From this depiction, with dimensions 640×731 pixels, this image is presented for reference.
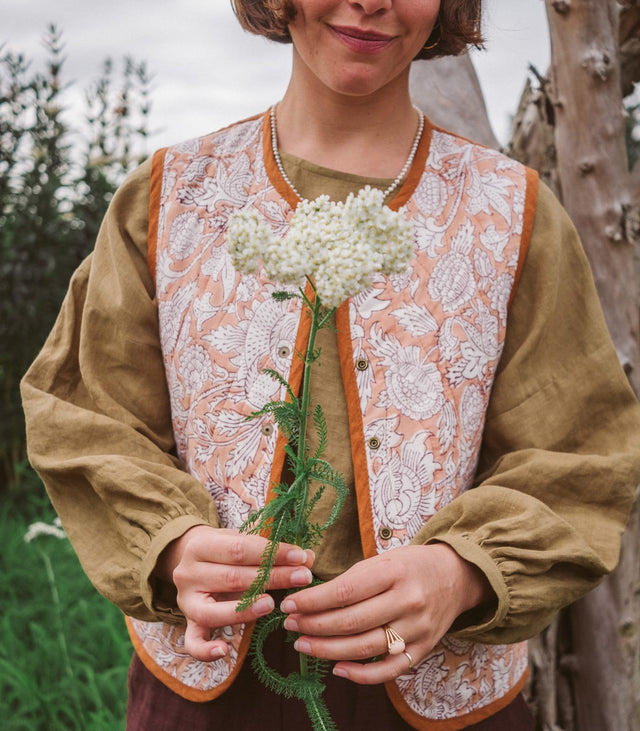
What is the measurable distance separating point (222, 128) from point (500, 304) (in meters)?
0.59

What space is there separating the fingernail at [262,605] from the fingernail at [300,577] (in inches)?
1.7

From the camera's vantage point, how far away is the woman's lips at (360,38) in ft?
3.76

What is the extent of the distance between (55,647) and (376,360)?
1901mm

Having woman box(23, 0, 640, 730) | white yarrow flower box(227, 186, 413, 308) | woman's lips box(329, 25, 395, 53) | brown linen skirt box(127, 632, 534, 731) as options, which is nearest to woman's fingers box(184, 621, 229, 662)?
woman box(23, 0, 640, 730)

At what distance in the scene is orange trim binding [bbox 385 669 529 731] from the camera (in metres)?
1.24

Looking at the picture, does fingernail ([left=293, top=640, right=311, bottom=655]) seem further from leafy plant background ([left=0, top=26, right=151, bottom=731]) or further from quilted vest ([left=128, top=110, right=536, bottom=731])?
leafy plant background ([left=0, top=26, right=151, bottom=731])

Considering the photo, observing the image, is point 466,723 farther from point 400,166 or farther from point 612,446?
point 400,166

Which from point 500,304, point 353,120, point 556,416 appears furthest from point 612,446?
point 353,120

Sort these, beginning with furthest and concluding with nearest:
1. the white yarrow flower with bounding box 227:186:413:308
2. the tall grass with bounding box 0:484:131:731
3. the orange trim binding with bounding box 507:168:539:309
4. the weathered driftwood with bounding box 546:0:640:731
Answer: the tall grass with bounding box 0:484:131:731
the weathered driftwood with bounding box 546:0:640:731
the orange trim binding with bounding box 507:168:539:309
the white yarrow flower with bounding box 227:186:413:308

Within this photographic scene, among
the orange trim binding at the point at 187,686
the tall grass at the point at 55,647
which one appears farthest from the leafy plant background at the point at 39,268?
the orange trim binding at the point at 187,686

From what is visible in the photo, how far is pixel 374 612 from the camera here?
101 centimetres

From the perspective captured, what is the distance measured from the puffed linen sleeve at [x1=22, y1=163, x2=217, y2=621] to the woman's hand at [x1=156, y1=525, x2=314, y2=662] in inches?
2.8

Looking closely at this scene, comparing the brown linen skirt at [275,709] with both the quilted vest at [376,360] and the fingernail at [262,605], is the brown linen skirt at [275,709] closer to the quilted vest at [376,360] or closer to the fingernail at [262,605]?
the quilted vest at [376,360]

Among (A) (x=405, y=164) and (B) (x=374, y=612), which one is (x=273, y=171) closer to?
(A) (x=405, y=164)
